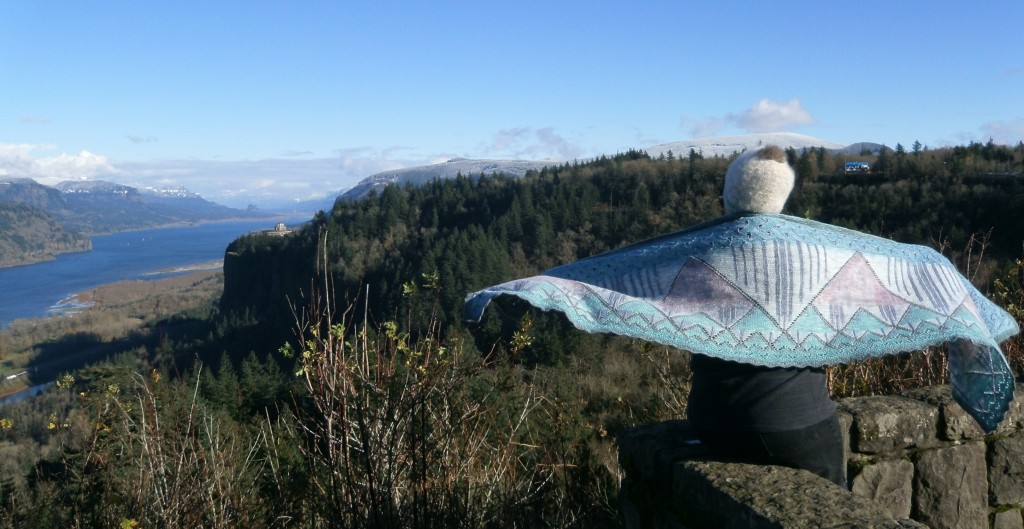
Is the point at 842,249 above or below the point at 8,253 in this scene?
above

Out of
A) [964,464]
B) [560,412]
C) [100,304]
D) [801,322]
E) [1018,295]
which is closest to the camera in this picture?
[801,322]

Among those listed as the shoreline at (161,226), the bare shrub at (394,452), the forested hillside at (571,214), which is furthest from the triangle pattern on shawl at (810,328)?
the shoreline at (161,226)

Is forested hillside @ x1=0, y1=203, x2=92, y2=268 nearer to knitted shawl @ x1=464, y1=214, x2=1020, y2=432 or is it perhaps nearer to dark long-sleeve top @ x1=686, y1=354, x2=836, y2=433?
knitted shawl @ x1=464, y1=214, x2=1020, y2=432

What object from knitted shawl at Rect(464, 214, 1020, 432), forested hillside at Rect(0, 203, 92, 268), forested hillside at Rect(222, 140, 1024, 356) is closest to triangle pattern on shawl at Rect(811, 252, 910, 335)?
knitted shawl at Rect(464, 214, 1020, 432)

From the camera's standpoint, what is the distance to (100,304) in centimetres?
6562

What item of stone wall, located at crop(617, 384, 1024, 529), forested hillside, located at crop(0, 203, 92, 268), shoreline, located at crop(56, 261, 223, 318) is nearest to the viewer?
stone wall, located at crop(617, 384, 1024, 529)

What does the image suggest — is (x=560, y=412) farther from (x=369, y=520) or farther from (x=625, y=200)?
(x=625, y=200)

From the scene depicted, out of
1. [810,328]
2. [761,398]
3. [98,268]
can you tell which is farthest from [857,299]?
[98,268]

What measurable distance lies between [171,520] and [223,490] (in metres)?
0.22

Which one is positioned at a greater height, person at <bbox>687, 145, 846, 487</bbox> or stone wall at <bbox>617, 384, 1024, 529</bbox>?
person at <bbox>687, 145, 846, 487</bbox>

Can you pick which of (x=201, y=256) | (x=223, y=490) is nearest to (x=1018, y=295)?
(x=223, y=490)

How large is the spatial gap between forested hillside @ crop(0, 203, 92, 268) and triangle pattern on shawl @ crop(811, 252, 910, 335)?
428ft

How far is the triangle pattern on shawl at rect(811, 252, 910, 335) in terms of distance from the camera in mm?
1775

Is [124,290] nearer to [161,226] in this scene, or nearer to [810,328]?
[810,328]
